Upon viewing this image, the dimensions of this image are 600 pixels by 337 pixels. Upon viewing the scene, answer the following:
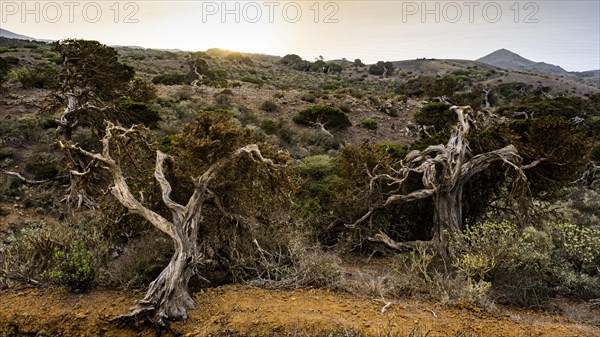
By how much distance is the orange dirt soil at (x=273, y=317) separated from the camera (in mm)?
4938

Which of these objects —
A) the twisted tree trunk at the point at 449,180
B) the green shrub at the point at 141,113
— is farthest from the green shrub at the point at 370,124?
the twisted tree trunk at the point at 449,180

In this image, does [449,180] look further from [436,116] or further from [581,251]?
[436,116]

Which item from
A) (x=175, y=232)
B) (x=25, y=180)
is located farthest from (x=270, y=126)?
(x=175, y=232)

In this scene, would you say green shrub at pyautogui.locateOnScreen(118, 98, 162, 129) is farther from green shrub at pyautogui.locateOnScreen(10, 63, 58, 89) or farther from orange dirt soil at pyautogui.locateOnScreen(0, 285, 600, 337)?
orange dirt soil at pyautogui.locateOnScreen(0, 285, 600, 337)

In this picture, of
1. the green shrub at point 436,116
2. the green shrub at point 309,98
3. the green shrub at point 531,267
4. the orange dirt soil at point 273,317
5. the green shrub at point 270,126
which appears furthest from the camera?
the green shrub at point 309,98

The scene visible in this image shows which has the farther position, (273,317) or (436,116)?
(436,116)

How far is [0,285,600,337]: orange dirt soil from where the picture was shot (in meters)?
4.94

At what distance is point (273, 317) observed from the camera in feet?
17.0

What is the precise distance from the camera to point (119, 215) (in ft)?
23.6

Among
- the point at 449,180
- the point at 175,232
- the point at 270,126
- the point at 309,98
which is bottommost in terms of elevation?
the point at 175,232

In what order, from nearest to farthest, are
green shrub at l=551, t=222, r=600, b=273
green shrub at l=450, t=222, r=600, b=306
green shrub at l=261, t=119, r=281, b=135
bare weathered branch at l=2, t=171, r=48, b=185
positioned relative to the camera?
green shrub at l=450, t=222, r=600, b=306 < green shrub at l=551, t=222, r=600, b=273 < bare weathered branch at l=2, t=171, r=48, b=185 < green shrub at l=261, t=119, r=281, b=135

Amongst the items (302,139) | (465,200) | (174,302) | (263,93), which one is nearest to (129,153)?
(174,302)

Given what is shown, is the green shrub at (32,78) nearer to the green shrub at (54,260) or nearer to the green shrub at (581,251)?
the green shrub at (54,260)

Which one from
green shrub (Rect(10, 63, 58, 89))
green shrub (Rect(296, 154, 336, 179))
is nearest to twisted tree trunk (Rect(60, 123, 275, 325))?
green shrub (Rect(296, 154, 336, 179))
